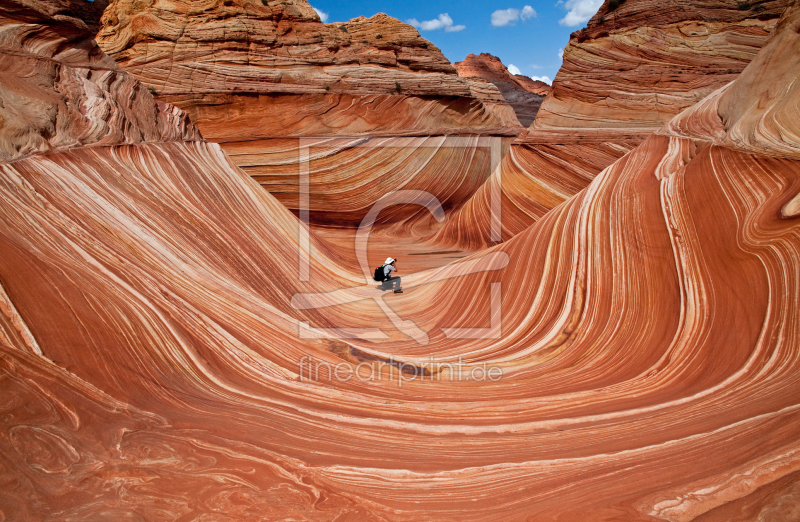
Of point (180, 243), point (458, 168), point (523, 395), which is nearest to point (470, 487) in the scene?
point (523, 395)

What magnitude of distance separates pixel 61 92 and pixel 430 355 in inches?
165

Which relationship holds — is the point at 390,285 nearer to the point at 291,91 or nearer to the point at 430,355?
the point at 430,355

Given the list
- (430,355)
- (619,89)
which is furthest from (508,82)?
(430,355)

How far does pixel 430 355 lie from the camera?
3.79 m

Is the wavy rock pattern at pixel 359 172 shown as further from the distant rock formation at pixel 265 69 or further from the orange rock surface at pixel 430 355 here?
the orange rock surface at pixel 430 355

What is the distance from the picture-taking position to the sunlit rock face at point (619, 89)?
8594mm

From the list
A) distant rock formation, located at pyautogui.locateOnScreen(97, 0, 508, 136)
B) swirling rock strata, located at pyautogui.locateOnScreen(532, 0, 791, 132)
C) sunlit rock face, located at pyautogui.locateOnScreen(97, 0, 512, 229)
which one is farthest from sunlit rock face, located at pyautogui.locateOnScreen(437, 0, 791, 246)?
distant rock formation, located at pyautogui.locateOnScreen(97, 0, 508, 136)

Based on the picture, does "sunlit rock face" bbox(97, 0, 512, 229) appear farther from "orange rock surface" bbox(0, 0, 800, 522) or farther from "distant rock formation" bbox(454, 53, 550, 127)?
"distant rock formation" bbox(454, 53, 550, 127)

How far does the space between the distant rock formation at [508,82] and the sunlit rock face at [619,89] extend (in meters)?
15.4

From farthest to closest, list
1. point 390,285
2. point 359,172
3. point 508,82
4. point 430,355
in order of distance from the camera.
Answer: point 508,82, point 359,172, point 390,285, point 430,355

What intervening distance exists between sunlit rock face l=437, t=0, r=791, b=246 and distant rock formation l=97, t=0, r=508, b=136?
309 centimetres

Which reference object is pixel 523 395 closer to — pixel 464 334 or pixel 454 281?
pixel 464 334

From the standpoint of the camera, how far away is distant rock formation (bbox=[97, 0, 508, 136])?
1018 centimetres

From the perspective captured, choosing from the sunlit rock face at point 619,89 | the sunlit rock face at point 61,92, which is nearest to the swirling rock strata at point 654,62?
the sunlit rock face at point 619,89
